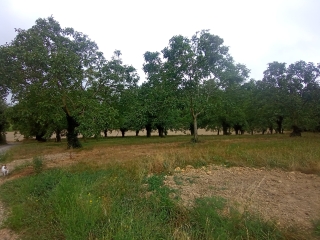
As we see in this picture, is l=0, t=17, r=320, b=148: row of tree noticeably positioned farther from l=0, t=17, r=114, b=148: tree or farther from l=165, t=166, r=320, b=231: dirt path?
l=165, t=166, r=320, b=231: dirt path

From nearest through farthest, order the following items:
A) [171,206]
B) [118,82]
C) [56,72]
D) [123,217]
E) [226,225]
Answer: [226,225], [123,217], [171,206], [56,72], [118,82]

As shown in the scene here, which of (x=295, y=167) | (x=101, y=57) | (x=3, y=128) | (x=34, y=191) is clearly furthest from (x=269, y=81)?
(x=3, y=128)

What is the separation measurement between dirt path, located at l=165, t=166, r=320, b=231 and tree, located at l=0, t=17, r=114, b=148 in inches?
410

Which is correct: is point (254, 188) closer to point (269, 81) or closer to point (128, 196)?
point (128, 196)

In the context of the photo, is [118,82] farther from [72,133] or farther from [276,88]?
[276,88]

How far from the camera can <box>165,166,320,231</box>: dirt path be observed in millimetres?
5090

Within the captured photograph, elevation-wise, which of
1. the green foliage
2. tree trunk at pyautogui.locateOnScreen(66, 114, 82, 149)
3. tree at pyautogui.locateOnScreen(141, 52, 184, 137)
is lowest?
the green foliage

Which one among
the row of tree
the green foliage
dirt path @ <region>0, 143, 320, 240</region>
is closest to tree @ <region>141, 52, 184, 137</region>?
the row of tree

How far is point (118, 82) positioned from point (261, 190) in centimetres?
1561

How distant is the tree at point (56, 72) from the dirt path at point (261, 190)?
1042cm

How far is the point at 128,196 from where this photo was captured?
6113 mm

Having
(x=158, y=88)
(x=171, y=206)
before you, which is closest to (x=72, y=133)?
(x=158, y=88)

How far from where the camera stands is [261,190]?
21.9 ft

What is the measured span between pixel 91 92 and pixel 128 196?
558 inches
